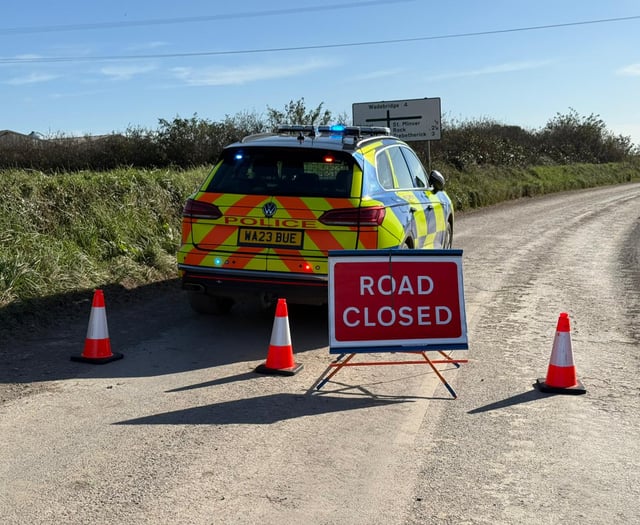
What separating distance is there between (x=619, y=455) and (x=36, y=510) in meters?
3.18

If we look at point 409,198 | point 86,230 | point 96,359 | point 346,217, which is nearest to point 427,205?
point 409,198

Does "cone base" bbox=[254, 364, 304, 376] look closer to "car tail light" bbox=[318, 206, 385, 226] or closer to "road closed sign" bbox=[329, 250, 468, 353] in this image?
"road closed sign" bbox=[329, 250, 468, 353]

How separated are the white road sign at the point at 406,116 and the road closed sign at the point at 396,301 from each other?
62.0ft

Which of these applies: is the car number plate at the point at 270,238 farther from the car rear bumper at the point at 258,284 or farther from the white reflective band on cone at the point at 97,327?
the white reflective band on cone at the point at 97,327

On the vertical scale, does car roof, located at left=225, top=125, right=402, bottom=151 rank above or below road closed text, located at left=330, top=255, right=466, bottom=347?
above

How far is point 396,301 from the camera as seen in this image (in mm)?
5824

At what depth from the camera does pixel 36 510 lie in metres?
3.57

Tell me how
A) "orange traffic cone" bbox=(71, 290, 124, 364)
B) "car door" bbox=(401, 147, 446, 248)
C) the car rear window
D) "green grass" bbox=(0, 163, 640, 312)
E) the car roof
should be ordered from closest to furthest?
"orange traffic cone" bbox=(71, 290, 124, 364)
the car rear window
the car roof
"car door" bbox=(401, 147, 446, 248)
"green grass" bbox=(0, 163, 640, 312)

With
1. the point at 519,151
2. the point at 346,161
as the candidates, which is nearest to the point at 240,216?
the point at 346,161

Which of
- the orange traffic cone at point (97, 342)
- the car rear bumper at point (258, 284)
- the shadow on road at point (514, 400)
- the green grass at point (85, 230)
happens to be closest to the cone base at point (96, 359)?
the orange traffic cone at point (97, 342)

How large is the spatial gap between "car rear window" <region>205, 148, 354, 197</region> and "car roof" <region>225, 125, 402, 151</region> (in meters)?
0.10

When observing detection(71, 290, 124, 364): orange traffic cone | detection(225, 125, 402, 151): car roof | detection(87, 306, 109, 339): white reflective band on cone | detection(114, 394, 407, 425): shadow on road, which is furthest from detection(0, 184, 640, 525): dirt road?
detection(225, 125, 402, 151): car roof

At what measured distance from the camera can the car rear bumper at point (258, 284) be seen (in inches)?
261

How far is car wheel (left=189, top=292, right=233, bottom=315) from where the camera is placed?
755 cm
